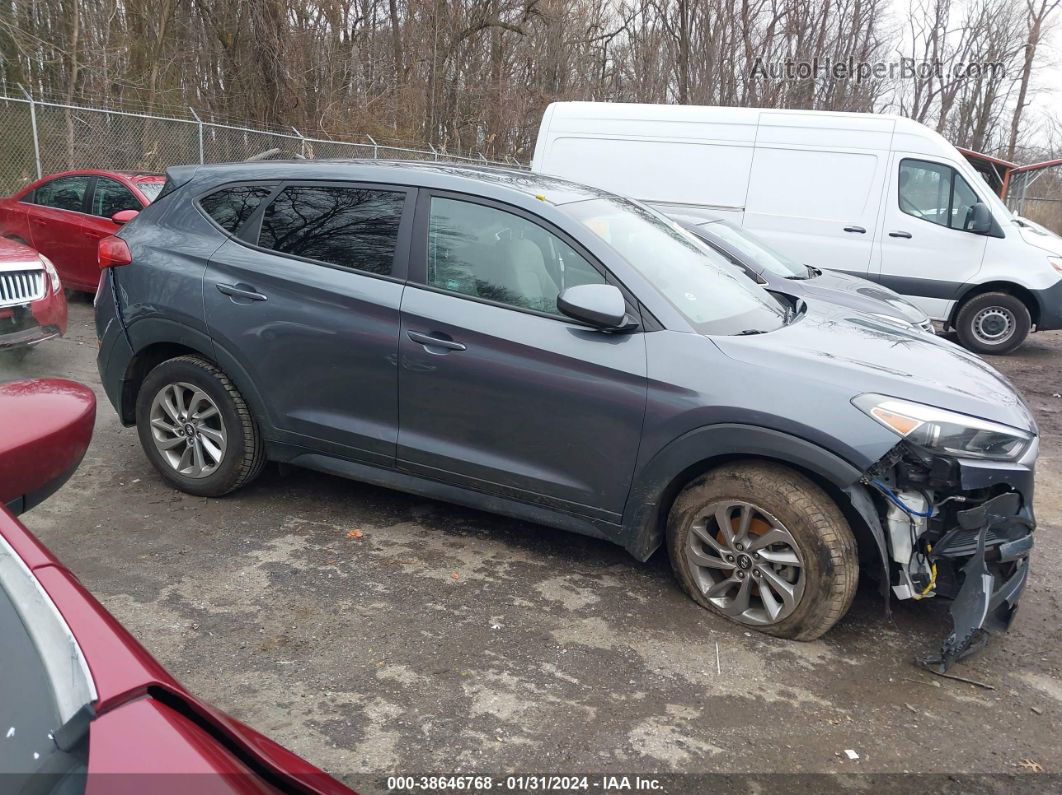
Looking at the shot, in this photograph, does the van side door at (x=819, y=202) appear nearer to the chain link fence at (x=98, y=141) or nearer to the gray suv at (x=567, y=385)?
the chain link fence at (x=98, y=141)

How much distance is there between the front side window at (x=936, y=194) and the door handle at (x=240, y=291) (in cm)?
812

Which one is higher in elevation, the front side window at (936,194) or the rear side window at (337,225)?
the front side window at (936,194)

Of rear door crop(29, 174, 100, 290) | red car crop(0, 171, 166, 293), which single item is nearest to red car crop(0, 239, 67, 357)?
red car crop(0, 171, 166, 293)

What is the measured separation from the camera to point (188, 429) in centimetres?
438

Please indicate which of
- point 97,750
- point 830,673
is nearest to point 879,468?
point 830,673

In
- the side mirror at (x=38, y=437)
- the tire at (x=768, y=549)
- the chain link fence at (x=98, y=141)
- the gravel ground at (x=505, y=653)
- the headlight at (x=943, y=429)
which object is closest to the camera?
the side mirror at (x=38, y=437)

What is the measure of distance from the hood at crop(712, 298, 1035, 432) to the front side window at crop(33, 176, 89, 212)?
326 inches

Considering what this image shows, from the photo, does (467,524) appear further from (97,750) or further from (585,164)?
(585,164)

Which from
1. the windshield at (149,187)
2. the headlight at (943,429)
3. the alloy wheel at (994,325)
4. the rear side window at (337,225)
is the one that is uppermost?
the rear side window at (337,225)

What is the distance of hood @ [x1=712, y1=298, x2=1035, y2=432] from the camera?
10.4 feet

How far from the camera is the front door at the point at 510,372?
11.3 ft

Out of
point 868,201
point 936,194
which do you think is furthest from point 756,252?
point 936,194

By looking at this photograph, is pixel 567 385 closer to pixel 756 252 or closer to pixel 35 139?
pixel 756 252

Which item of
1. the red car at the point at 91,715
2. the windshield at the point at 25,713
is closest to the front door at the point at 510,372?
the red car at the point at 91,715
